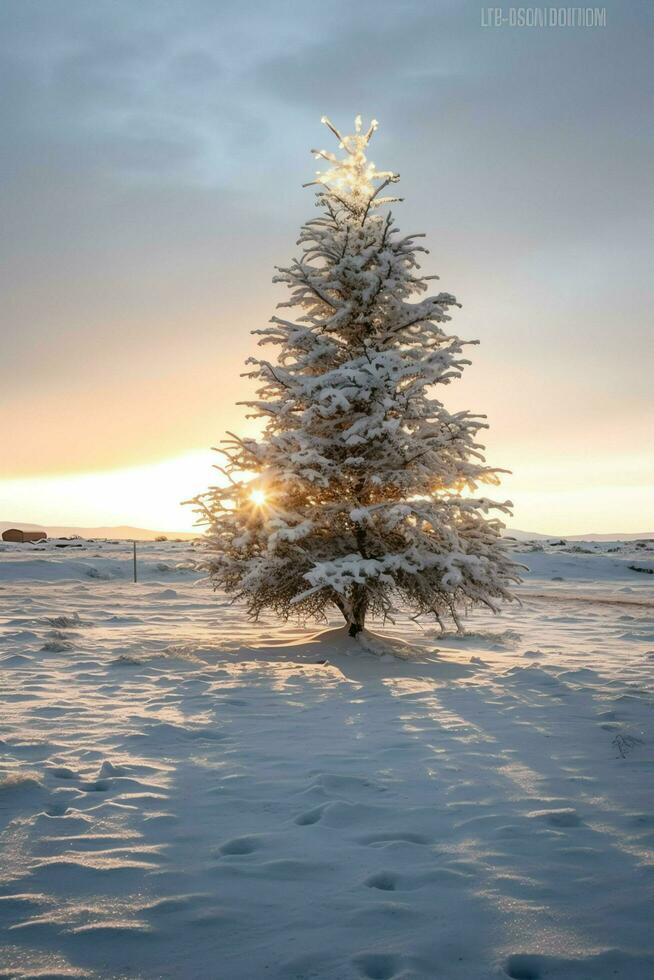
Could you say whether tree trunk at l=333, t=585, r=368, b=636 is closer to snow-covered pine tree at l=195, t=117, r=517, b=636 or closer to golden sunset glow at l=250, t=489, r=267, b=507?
snow-covered pine tree at l=195, t=117, r=517, b=636

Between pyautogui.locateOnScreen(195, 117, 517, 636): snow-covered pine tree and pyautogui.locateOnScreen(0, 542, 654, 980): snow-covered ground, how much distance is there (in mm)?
1554

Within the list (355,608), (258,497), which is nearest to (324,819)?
(258,497)

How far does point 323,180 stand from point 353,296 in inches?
88.0

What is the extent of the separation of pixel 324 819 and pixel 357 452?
295 inches

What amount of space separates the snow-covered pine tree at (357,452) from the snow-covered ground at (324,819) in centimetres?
155

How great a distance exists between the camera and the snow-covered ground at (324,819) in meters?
3.18

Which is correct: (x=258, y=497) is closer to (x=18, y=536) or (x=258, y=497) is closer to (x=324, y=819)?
(x=324, y=819)

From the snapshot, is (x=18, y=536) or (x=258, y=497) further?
(x=18, y=536)

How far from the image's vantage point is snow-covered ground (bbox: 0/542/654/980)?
10.4 feet

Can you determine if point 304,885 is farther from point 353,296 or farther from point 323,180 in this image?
point 323,180

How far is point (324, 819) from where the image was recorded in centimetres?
465

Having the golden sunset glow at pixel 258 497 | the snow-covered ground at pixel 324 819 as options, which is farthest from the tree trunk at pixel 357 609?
the golden sunset glow at pixel 258 497

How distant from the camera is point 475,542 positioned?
1140 cm

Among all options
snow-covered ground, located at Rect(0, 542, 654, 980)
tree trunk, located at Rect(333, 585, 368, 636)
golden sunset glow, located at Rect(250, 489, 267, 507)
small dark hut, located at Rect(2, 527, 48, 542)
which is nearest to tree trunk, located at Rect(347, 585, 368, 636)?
tree trunk, located at Rect(333, 585, 368, 636)
